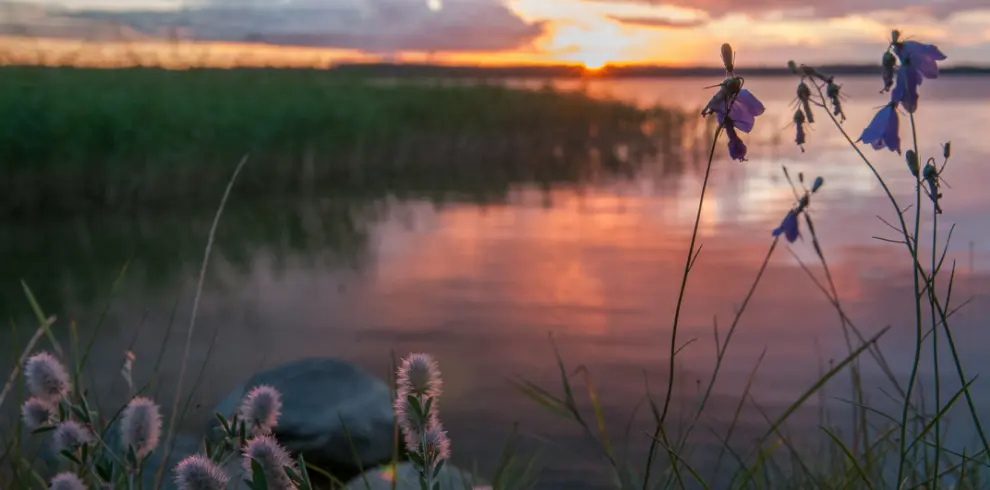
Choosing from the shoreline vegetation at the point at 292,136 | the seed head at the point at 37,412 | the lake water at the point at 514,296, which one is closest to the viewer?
the seed head at the point at 37,412

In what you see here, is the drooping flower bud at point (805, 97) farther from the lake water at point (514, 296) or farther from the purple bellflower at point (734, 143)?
the lake water at point (514, 296)

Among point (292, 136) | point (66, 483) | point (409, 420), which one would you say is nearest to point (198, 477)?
point (409, 420)

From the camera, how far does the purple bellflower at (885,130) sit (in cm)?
131

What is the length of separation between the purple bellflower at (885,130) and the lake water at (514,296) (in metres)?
0.78

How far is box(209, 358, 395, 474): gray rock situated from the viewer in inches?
126

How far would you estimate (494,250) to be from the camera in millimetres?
7117

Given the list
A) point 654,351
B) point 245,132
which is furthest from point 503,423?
point 245,132

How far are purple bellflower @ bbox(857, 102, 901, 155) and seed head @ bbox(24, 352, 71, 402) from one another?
130 cm

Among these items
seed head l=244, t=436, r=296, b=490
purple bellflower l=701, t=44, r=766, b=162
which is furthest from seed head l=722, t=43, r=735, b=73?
seed head l=244, t=436, r=296, b=490

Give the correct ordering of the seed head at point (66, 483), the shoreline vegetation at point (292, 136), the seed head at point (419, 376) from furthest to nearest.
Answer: the shoreline vegetation at point (292, 136) → the seed head at point (66, 483) → the seed head at point (419, 376)

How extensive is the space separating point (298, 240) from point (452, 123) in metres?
5.62

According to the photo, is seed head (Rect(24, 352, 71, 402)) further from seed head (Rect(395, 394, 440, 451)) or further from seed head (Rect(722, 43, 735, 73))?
seed head (Rect(722, 43, 735, 73))

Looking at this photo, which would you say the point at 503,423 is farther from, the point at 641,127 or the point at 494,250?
the point at 641,127

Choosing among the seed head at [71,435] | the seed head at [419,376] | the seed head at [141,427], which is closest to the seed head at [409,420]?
the seed head at [419,376]
